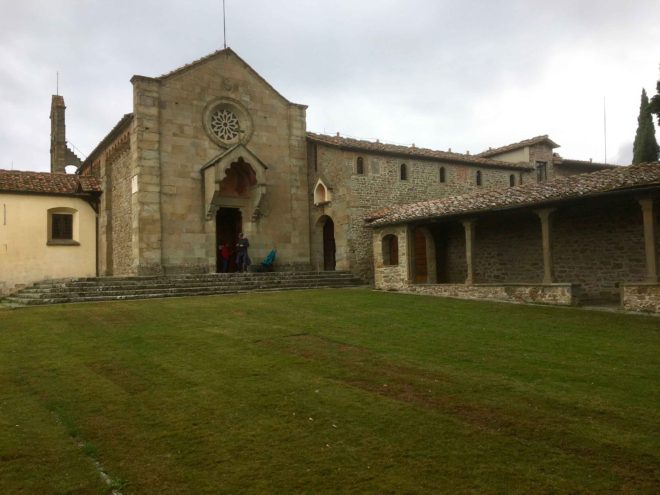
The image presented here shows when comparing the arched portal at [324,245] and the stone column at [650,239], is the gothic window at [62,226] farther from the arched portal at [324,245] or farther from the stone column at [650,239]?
the stone column at [650,239]

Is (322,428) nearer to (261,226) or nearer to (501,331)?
(501,331)

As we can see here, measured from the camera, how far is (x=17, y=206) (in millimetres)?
22328

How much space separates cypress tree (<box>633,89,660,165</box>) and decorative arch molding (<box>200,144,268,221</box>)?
2173 cm

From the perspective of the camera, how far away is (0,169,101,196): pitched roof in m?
22.5

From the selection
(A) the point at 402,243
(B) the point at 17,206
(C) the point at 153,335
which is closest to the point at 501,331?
(C) the point at 153,335

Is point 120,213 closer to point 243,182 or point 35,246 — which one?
point 35,246

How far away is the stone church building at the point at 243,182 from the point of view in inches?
882

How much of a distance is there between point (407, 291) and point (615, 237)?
7.21 m

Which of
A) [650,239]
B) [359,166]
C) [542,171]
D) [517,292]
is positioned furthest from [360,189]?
[542,171]

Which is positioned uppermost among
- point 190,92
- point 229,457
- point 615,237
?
point 190,92

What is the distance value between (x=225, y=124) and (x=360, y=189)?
6755 mm

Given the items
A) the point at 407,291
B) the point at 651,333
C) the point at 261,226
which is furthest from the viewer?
the point at 261,226

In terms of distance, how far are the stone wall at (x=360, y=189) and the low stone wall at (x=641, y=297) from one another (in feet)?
40.6

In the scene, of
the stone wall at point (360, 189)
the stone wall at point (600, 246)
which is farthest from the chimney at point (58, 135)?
the stone wall at point (600, 246)
